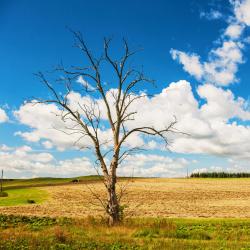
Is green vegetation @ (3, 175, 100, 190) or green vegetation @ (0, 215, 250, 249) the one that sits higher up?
green vegetation @ (3, 175, 100, 190)

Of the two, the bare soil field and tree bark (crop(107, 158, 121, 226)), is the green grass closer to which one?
the bare soil field

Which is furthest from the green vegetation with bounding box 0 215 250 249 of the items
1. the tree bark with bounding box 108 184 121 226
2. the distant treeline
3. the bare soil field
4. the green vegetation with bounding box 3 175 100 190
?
the distant treeline

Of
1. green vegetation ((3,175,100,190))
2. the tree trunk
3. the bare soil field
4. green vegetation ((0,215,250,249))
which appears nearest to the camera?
green vegetation ((0,215,250,249))

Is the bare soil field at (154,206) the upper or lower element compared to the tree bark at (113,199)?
lower

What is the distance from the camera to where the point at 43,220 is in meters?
27.1

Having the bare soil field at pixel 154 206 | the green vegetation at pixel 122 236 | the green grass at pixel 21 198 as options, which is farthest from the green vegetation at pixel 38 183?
the green vegetation at pixel 122 236

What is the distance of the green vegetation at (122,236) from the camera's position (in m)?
16.9

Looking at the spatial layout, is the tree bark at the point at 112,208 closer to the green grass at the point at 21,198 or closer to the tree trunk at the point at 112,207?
the tree trunk at the point at 112,207

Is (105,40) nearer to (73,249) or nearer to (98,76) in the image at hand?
(98,76)

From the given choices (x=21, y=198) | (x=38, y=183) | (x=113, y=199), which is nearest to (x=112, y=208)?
(x=113, y=199)

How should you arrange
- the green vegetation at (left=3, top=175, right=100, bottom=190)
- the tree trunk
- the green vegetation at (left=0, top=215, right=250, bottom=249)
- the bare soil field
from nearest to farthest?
1. the green vegetation at (left=0, top=215, right=250, bottom=249)
2. the tree trunk
3. the bare soil field
4. the green vegetation at (left=3, top=175, right=100, bottom=190)

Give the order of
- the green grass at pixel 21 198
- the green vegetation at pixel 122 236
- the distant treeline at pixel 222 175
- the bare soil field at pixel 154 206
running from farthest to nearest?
the distant treeline at pixel 222 175 < the green grass at pixel 21 198 < the bare soil field at pixel 154 206 < the green vegetation at pixel 122 236

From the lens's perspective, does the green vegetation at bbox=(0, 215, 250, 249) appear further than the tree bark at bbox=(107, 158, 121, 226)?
No

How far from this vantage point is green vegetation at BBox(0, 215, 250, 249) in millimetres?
16922
